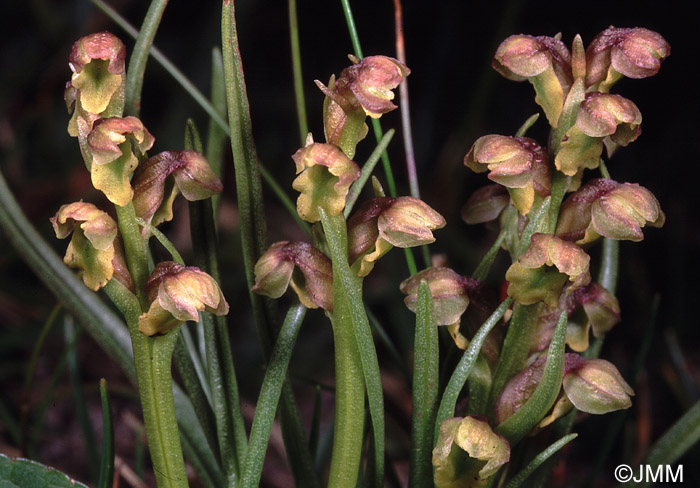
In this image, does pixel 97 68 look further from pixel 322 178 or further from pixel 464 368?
pixel 464 368

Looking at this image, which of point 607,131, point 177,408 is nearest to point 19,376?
point 177,408

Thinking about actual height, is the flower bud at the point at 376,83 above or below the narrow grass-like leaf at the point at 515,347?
above

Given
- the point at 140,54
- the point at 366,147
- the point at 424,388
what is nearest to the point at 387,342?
the point at 424,388

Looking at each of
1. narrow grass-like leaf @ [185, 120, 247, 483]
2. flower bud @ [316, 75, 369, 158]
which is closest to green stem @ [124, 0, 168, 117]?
narrow grass-like leaf @ [185, 120, 247, 483]

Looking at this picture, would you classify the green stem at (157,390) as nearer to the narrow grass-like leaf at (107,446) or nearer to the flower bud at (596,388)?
the narrow grass-like leaf at (107,446)

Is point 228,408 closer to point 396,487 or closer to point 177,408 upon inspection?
point 177,408

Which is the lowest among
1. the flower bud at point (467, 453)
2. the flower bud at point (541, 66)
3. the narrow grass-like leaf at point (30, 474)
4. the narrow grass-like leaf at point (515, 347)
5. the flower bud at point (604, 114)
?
the narrow grass-like leaf at point (30, 474)

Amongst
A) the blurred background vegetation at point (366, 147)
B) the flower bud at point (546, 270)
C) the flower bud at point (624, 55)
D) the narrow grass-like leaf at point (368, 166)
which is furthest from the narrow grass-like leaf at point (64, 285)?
the blurred background vegetation at point (366, 147)
